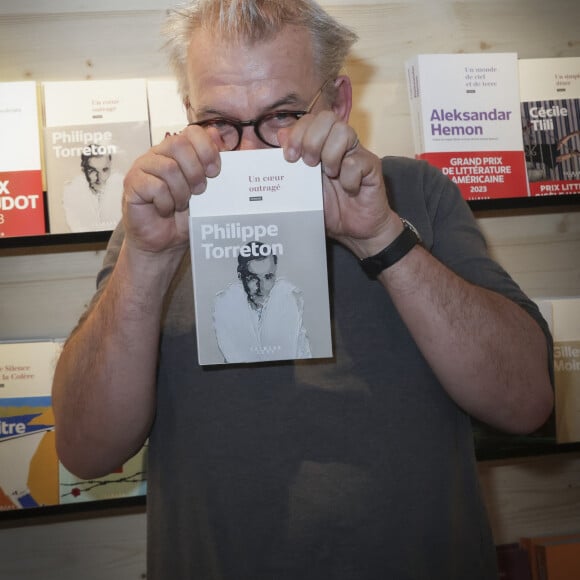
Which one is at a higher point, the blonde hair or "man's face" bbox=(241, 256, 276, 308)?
the blonde hair

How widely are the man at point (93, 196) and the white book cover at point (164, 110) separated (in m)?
0.14

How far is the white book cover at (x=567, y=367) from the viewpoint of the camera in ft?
5.60

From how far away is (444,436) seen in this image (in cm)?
115

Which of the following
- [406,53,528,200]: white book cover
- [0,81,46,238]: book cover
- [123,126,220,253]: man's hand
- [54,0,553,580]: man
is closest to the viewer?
[123,126,220,253]: man's hand

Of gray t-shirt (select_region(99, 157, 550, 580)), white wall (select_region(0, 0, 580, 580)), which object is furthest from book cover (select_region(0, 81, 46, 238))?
gray t-shirt (select_region(99, 157, 550, 580))

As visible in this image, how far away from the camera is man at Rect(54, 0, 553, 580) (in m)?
1.02

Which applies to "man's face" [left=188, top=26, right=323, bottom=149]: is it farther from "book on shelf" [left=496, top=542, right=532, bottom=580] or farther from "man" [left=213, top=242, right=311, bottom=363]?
"book on shelf" [left=496, top=542, right=532, bottom=580]

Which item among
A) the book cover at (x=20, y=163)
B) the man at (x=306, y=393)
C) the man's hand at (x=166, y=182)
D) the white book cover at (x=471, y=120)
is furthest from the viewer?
the white book cover at (x=471, y=120)

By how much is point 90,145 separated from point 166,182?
0.79 meters

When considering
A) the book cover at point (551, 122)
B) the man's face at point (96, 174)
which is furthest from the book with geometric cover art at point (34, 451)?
the book cover at point (551, 122)

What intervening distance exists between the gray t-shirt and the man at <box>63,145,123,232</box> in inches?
20.3

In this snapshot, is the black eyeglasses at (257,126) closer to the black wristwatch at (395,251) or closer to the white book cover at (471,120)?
the black wristwatch at (395,251)

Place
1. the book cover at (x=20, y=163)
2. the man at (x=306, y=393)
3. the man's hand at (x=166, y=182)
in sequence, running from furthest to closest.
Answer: the book cover at (x=20, y=163) → the man at (x=306, y=393) → the man's hand at (x=166, y=182)

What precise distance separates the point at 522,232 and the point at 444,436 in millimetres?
940
